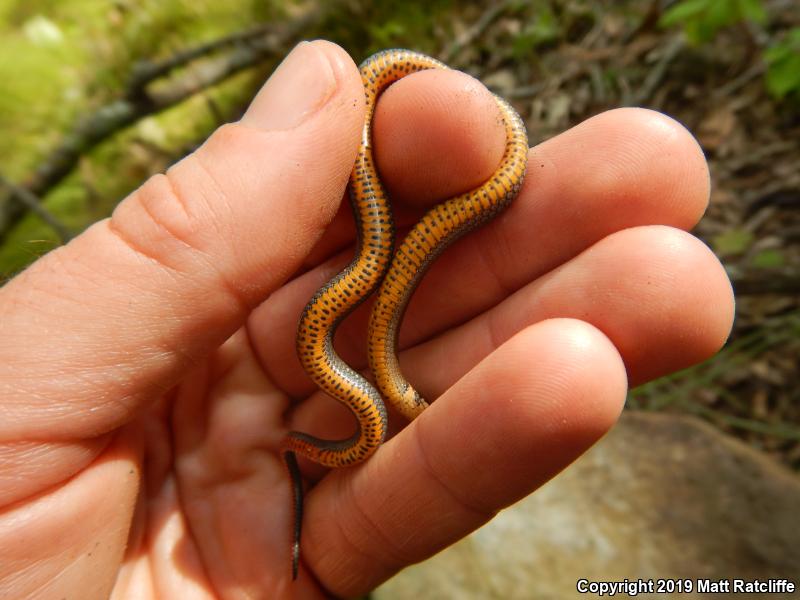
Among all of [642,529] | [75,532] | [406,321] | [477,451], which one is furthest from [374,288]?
[642,529]

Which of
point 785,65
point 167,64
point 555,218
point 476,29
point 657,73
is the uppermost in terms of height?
point 167,64

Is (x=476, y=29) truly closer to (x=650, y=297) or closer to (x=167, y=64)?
(x=167, y=64)

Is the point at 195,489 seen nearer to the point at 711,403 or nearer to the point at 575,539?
the point at 575,539

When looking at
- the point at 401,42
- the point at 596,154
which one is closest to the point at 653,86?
the point at 401,42

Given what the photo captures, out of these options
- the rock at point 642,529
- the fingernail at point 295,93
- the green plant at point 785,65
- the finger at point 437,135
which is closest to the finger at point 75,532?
the fingernail at point 295,93

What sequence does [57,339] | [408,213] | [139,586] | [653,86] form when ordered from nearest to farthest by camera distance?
[57,339], [139,586], [408,213], [653,86]
